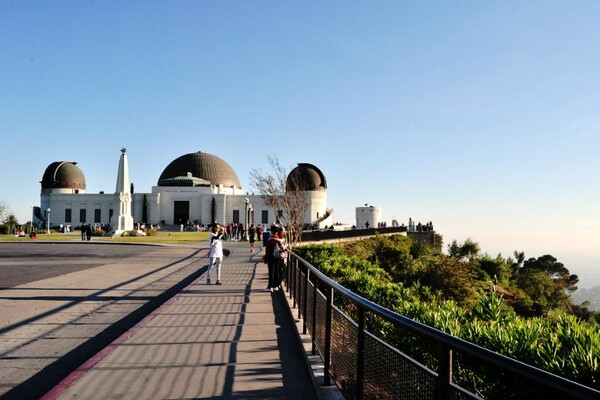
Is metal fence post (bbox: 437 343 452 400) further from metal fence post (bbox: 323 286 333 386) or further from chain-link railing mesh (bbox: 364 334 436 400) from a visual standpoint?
metal fence post (bbox: 323 286 333 386)

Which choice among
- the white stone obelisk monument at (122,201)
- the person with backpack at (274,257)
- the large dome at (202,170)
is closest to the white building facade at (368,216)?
the large dome at (202,170)

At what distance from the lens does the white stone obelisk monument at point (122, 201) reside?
59.4m

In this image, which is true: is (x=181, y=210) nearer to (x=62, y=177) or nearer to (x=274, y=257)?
(x=62, y=177)

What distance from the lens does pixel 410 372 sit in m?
2.97

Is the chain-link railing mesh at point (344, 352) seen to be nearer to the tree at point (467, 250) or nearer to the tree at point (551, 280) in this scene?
the tree at point (551, 280)

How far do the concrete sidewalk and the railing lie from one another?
1.91ft

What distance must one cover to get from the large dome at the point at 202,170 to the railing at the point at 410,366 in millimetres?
98766

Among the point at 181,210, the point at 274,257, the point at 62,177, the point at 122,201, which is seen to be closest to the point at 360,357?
the point at 274,257

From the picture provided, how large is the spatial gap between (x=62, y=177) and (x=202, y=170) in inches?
1057

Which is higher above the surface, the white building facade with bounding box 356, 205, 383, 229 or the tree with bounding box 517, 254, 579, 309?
the white building facade with bounding box 356, 205, 383, 229

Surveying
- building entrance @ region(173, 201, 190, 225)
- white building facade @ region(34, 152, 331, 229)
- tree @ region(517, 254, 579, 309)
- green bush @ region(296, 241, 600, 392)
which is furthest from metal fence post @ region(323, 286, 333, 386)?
building entrance @ region(173, 201, 190, 225)

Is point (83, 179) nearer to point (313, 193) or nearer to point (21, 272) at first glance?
point (313, 193)

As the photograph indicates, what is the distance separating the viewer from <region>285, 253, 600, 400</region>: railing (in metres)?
1.96

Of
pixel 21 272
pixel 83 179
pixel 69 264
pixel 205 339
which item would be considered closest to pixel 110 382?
pixel 205 339
